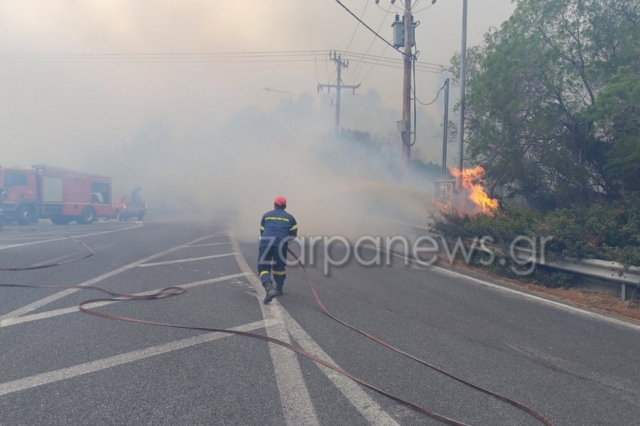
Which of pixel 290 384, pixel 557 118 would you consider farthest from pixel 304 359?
pixel 557 118

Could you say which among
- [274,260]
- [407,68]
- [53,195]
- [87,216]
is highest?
[407,68]

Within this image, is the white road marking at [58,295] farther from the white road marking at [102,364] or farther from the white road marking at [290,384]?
the white road marking at [290,384]

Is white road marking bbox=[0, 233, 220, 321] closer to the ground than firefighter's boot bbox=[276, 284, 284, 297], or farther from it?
closer to the ground

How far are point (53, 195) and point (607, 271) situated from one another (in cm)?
2518

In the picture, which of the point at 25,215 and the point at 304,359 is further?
the point at 25,215

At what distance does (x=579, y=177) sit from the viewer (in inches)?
458

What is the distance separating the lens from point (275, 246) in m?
7.90

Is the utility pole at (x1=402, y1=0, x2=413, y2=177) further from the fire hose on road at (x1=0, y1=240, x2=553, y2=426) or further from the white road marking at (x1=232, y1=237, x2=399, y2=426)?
the white road marking at (x1=232, y1=237, x2=399, y2=426)

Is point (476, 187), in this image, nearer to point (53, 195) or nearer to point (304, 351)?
point (304, 351)

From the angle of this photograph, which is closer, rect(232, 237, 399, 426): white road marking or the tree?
rect(232, 237, 399, 426): white road marking

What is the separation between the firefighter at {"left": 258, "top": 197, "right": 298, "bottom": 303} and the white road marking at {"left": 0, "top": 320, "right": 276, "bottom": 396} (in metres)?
1.76

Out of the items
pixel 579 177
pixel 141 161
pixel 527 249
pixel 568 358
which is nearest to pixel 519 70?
pixel 579 177

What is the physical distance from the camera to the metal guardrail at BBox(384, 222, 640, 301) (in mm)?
7547

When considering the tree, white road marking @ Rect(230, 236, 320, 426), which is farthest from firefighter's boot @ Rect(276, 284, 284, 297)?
the tree
